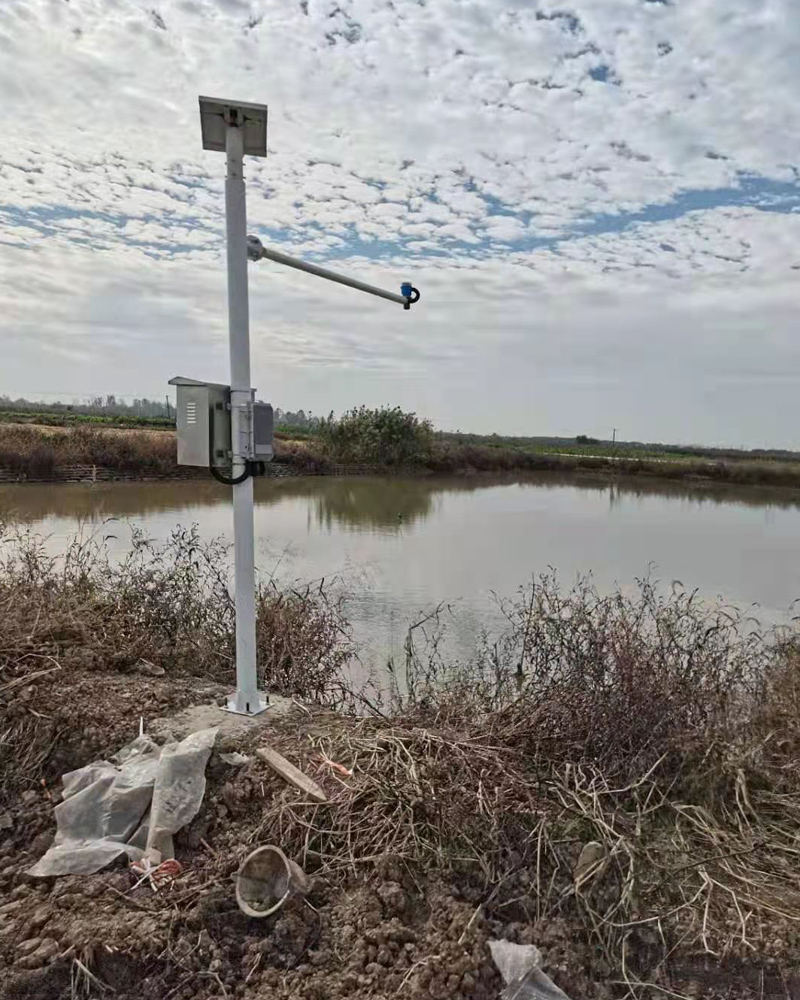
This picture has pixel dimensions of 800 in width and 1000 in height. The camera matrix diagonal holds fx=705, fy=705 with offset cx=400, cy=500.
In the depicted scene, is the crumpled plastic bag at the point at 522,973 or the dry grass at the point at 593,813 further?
the dry grass at the point at 593,813

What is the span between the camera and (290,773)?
2.84 meters

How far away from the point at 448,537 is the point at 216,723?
12547 mm

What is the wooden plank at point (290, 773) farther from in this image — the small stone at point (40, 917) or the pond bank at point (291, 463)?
the pond bank at point (291, 463)

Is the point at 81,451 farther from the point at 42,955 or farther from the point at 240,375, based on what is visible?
the point at 42,955

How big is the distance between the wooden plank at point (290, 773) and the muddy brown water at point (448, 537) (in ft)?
11.4

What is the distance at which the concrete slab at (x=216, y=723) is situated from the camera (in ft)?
10.6

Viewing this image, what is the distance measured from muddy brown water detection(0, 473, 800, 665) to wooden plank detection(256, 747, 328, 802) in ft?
11.4

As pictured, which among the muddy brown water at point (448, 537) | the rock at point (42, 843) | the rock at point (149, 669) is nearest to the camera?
the rock at point (42, 843)

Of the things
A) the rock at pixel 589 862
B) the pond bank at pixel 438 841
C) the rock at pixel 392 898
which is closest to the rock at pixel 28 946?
the pond bank at pixel 438 841

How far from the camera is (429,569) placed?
38.4 ft

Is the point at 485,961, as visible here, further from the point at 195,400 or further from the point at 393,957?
A: the point at 195,400

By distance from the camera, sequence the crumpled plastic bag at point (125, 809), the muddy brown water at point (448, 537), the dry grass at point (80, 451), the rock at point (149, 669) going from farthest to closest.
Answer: the dry grass at point (80, 451), the muddy brown water at point (448, 537), the rock at point (149, 669), the crumpled plastic bag at point (125, 809)

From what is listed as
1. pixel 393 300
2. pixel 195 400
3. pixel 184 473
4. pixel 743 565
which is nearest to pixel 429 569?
pixel 743 565

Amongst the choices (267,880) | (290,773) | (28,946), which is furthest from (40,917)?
(290,773)
